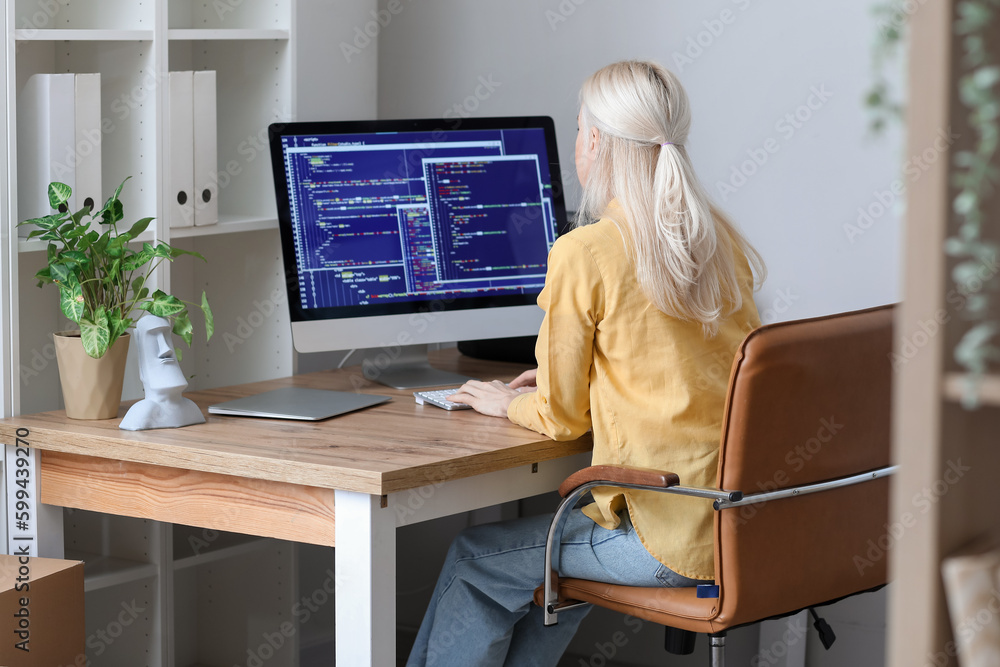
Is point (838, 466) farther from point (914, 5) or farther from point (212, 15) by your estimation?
point (212, 15)

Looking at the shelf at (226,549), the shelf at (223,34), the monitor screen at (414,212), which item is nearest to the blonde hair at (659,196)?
the monitor screen at (414,212)

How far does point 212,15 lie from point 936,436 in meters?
2.07

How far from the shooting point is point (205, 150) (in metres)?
2.37

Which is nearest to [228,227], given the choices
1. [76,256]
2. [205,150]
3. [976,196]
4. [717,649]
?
[205,150]

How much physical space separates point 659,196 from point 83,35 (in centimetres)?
110

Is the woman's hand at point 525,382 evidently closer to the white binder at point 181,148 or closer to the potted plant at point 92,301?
the potted plant at point 92,301

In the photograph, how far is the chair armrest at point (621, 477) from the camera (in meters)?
1.73

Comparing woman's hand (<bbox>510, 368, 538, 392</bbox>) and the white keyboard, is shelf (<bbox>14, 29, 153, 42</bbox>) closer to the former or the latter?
the white keyboard

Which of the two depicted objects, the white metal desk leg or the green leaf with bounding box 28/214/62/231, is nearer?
the white metal desk leg

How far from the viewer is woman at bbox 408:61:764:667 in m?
1.83

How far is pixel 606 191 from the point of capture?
1974 mm


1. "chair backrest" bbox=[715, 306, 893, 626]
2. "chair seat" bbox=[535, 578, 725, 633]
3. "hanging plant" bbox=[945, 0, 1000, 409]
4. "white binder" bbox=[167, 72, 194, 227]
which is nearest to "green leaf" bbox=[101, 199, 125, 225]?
"white binder" bbox=[167, 72, 194, 227]

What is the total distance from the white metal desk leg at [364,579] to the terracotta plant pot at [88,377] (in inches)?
21.9

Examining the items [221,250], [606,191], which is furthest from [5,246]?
[606,191]
